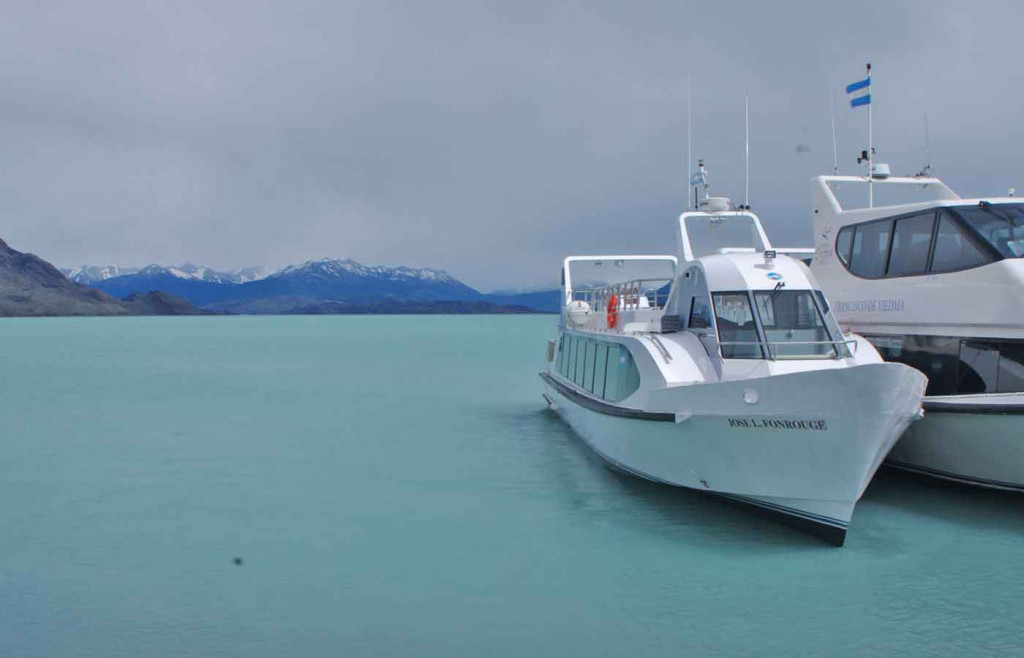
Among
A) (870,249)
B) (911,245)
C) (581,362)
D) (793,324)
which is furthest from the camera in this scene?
(581,362)

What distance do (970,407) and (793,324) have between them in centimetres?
288

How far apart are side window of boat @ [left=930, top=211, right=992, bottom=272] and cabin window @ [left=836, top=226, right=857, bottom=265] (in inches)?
87.0

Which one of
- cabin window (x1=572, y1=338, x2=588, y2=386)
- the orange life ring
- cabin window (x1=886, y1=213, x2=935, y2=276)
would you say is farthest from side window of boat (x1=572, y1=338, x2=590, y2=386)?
cabin window (x1=886, y1=213, x2=935, y2=276)

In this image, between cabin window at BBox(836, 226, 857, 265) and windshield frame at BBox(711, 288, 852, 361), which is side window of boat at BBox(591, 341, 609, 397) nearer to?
windshield frame at BBox(711, 288, 852, 361)

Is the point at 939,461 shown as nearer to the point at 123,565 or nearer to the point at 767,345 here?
the point at 767,345

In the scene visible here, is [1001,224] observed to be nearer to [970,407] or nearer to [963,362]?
[963,362]

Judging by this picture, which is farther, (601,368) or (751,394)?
(601,368)

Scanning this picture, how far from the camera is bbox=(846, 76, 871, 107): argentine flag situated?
18672mm

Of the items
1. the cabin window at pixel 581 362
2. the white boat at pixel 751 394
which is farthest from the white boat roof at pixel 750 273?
the cabin window at pixel 581 362

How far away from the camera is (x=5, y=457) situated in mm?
20312

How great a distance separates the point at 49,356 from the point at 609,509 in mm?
58858

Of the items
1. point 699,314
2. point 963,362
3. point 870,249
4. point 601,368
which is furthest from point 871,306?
point 601,368

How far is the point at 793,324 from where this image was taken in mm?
13320

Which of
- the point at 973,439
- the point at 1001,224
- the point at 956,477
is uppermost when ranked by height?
the point at 1001,224
